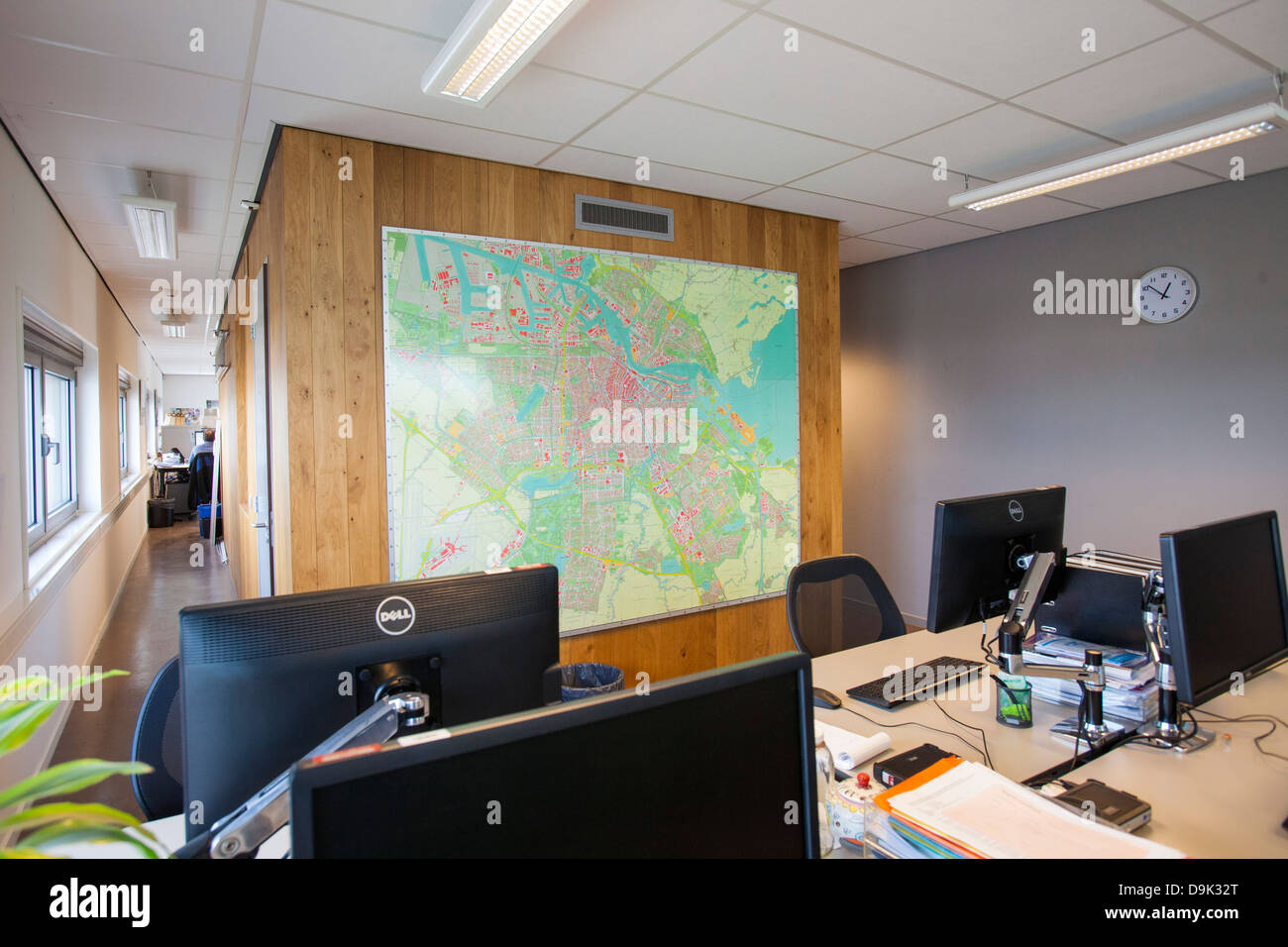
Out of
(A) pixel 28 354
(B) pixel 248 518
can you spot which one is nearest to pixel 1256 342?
(B) pixel 248 518

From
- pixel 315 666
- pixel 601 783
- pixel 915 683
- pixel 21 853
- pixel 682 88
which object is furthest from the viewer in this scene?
pixel 682 88

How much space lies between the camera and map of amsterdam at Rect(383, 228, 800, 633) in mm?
3037

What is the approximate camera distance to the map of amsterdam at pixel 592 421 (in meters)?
3.04

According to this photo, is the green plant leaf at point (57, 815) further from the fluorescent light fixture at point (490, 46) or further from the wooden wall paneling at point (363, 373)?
the wooden wall paneling at point (363, 373)

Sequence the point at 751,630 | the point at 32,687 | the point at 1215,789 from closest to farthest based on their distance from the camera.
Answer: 1. the point at 32,687
2. the point at 1215,789
3. the point at 751,630

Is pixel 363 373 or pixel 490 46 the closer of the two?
pixel 490 46

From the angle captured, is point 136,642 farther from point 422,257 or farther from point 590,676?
point 422,257

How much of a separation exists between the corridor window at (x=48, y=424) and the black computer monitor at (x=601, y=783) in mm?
3511

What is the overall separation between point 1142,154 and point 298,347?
356cm

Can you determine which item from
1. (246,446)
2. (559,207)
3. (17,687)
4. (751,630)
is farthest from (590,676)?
(246,446)

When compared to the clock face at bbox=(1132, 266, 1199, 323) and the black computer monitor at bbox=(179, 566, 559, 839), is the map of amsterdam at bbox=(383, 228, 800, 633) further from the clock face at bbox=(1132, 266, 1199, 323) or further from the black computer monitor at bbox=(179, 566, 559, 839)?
the clock face at bbox=(1132, 266, 1199, 323)

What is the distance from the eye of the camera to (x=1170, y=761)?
163 cm

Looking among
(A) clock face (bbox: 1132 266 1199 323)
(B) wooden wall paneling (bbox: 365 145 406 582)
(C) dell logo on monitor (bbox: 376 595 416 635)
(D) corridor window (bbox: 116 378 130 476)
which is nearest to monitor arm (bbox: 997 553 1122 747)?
(C) dell logo on monitor (bbox: 376 595 416 635)

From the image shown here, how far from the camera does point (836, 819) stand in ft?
4.34
